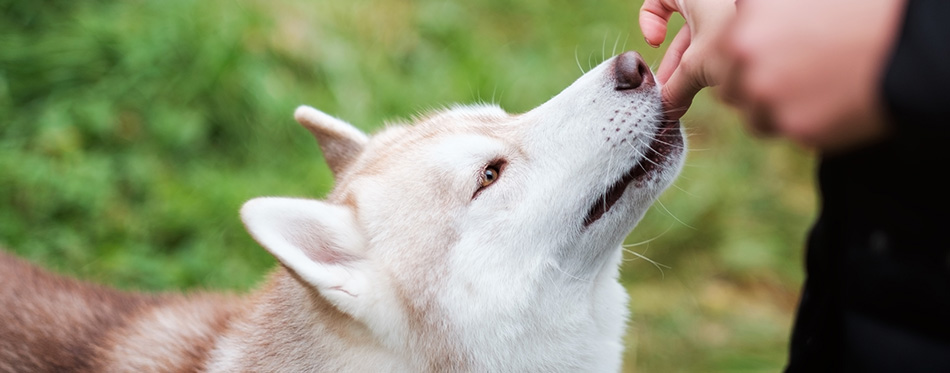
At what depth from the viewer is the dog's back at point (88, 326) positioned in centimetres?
256

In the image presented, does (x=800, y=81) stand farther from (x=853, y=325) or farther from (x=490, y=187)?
(x=490, y=187)

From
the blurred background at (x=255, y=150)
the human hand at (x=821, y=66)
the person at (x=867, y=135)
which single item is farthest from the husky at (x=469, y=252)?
the blurred background at (x=255, y=150)

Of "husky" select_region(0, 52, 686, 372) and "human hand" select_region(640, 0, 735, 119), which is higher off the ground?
"human hand" select_region(640, 0, 735, 119)

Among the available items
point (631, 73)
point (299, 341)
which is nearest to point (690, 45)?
point (631, 73)

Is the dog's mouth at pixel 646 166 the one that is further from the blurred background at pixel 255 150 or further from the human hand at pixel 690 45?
the blurred background at pixel 255 150

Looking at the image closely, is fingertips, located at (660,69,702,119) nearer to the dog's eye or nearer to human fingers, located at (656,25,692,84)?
human fingers, located at (656,25,692,84)

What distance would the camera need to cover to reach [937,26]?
1.17 metres

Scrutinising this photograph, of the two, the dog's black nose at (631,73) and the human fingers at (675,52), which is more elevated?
the human fingers at (675,52)

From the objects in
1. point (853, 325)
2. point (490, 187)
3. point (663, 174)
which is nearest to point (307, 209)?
→ point (490, 187)

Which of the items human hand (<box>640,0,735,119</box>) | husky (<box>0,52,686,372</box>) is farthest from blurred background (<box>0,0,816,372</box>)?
human hand (<box>640,0,735,119</box>)

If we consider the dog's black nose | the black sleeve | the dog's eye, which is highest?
the black sleeve

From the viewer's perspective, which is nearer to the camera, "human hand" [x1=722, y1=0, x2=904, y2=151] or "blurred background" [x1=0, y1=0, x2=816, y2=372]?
"human hand" [x1=722, y1=0, x2=904, y2=151]

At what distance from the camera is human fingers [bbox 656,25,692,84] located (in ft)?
6.86

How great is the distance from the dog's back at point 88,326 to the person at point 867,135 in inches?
74.3
